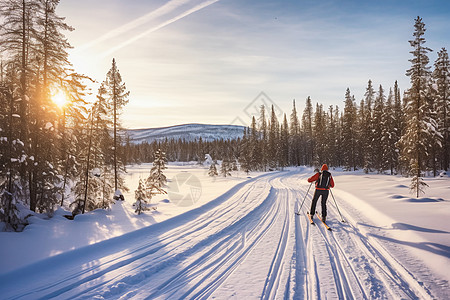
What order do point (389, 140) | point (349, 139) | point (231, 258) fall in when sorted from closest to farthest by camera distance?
point (231, 258) → point (389, 140) → point (349, 139)

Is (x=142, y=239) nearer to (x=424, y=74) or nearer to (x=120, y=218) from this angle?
(x=120, y=218)

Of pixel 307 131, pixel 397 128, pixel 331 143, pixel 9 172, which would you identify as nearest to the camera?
pixel 9 172

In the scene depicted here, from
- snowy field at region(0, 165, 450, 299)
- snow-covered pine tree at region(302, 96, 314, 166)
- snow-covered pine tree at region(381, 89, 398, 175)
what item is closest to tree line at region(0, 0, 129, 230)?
snowy field at region(0, 165, 450, 299)

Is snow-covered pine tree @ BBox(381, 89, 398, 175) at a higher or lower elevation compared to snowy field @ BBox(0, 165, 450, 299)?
higher

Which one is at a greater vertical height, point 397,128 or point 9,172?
point 397,128

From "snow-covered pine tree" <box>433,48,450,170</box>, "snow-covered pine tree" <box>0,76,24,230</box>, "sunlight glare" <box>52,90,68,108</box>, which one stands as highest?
"snow-covered pine tree" <box>433,48,450,170</box>

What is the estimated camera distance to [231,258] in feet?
19.1

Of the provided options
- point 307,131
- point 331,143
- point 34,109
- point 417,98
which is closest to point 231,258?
point 34,109

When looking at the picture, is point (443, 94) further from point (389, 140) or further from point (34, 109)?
point (34, 109)

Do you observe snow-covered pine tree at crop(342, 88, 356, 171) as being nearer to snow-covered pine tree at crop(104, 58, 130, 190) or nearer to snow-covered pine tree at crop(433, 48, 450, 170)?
snow-covered pine tree at crop(433, 48, 450, 170)

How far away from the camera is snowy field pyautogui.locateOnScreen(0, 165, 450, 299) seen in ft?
14.4

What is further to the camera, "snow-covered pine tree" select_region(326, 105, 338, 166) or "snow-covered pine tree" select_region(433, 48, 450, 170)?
"snow-covered pine tree" select_region(326, 105, 338, 166)

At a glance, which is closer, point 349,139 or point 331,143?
point 349,139

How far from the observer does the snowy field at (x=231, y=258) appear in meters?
4.38
